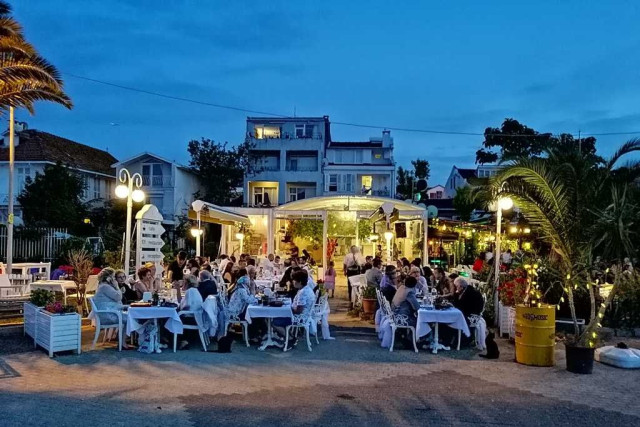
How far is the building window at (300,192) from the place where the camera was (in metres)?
38.9

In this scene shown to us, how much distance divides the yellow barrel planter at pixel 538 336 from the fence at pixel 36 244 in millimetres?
16639

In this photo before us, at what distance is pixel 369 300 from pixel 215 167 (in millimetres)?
24336

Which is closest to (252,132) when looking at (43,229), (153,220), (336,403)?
(43,229)

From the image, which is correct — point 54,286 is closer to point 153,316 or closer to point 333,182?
point 153,316

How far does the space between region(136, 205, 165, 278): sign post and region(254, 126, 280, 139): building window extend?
2832cm

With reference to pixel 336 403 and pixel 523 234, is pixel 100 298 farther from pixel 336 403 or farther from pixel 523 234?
pixel 523 234

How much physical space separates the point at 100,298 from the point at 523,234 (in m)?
14.0

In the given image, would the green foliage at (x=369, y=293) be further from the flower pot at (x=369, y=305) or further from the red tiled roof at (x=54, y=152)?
the red tiled roof at (x=54, y=152)

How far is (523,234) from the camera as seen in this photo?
18359 mm

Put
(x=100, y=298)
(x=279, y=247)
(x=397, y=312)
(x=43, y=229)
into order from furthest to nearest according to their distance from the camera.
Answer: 1. (x=279, y=247)
2. (x=43, y=229)
3. (x=397, y=312)
4. (x=100, y=298)

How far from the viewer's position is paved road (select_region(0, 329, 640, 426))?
532cm

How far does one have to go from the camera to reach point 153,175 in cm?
3438

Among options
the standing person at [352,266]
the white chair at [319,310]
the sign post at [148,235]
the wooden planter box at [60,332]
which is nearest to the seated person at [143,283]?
the sign post at [148,235]

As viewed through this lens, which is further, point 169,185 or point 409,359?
point 169,185
